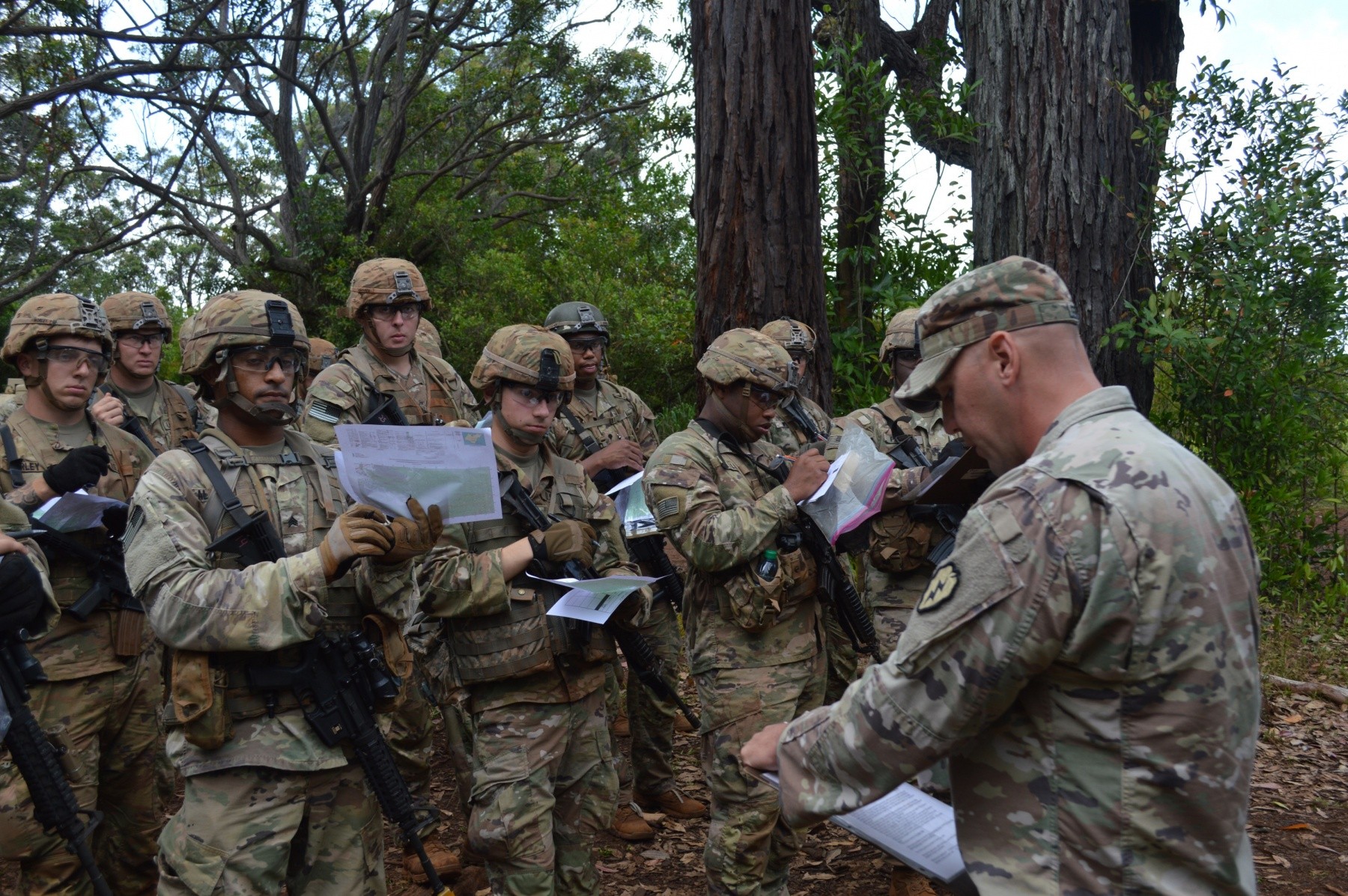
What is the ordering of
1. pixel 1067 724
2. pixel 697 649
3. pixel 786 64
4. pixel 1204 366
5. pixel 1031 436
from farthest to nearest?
pixel 1204 366, pixel 786 64, pixel 697 649, pixel 1031 436, pixel 1067 724

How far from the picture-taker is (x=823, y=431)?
589 cm

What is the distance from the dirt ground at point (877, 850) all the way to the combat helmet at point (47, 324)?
235 centimetres

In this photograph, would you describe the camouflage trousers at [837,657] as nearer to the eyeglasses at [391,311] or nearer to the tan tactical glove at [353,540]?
the eyeglasses at [391,311]

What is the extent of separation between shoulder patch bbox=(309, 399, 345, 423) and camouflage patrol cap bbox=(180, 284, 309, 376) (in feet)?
6.05

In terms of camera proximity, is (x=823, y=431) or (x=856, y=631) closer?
(x=856, y=631)

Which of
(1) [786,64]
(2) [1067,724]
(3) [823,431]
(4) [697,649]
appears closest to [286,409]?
(4) [697,649]

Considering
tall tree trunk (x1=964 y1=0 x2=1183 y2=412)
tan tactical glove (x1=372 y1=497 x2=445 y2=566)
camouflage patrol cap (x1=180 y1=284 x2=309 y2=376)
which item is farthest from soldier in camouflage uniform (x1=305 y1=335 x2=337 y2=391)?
tall tree trunk (x1=964 y1=0 x2=1183 y2=412)

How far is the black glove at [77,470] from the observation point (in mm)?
4262

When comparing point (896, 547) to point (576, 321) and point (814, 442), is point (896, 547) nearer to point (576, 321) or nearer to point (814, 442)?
point (814, 442)

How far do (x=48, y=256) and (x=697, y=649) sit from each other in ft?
67.2

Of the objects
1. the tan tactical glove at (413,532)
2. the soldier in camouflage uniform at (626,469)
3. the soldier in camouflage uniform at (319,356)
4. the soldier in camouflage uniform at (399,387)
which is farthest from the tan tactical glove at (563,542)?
the soldier in camouflage uniform at (319,356)

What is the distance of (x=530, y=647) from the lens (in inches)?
153

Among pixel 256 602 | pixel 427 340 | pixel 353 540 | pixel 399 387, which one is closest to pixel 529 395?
pixel 353 540

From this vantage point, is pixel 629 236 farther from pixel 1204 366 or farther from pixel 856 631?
pixel 856 631
